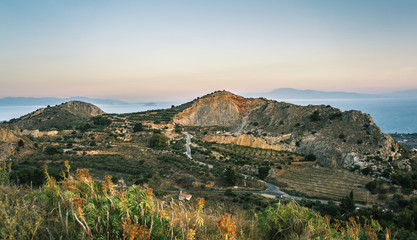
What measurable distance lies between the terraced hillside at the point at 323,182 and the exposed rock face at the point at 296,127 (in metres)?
7.19

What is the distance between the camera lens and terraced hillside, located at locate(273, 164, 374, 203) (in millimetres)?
30812

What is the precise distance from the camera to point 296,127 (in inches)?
2424

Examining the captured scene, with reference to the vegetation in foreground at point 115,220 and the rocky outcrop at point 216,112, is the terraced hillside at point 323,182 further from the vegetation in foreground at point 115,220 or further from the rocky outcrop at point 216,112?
the rocky outcrop at point 216,112

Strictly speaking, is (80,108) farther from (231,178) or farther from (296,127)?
(231,178)

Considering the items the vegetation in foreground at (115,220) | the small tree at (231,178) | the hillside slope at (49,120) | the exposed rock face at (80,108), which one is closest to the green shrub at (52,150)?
the small tree at (231,178)

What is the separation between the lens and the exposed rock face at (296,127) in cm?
4609

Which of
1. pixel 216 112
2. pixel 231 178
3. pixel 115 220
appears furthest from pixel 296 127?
pixel 115 220

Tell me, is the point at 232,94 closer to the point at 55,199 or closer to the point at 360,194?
the point at 360,194

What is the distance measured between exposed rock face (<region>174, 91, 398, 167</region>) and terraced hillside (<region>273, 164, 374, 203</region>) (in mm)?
7190

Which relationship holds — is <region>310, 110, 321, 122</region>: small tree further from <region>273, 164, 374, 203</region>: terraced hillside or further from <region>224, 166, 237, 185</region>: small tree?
<region>224, 166, 237, 185</region>: small tree

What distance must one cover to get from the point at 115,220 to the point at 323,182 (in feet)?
129

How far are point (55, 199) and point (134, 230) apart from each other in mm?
2138

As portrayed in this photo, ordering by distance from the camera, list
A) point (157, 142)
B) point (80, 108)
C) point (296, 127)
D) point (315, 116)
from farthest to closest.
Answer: point (80, 108) → point (296, 127) → point (315, 116) → point (157, 142)

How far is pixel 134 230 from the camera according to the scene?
2.40 metres
